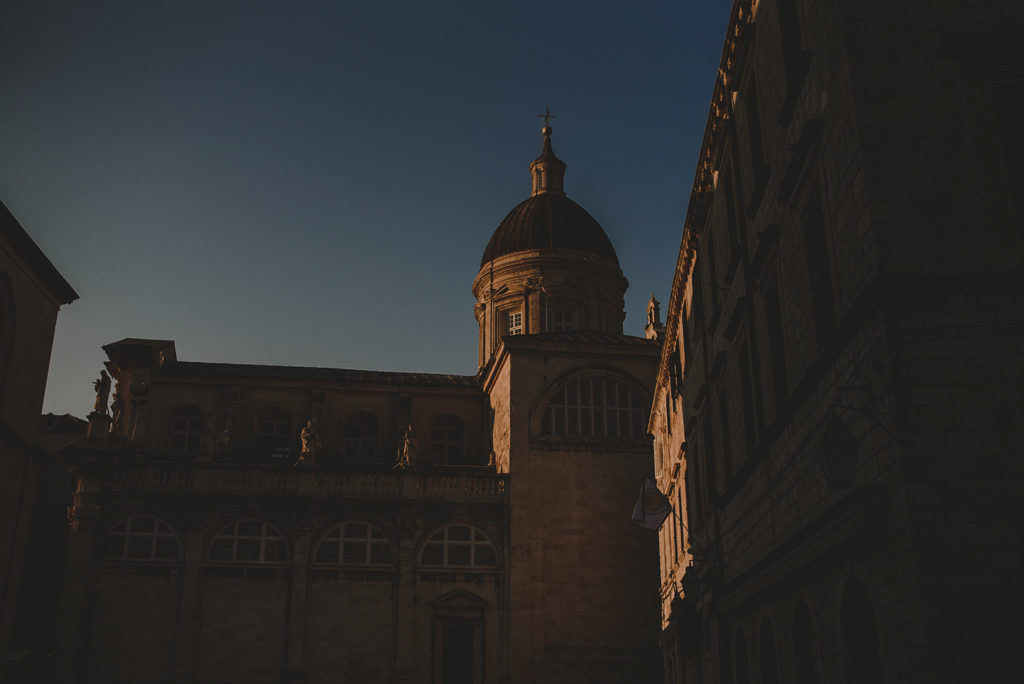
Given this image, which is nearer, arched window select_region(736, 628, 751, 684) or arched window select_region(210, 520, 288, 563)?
arched window select_region(736, 628, 751, 684)

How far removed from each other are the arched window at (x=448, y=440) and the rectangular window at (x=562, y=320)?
752cm

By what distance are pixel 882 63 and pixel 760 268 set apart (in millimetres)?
5814

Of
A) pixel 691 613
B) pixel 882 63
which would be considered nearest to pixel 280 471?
pixel 691 613

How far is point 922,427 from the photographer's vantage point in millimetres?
10766

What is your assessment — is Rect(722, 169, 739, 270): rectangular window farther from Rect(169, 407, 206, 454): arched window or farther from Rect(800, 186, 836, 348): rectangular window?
Rect(169, 407, 206, 454): arched window

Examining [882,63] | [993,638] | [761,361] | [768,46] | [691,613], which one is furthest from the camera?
[691,613]

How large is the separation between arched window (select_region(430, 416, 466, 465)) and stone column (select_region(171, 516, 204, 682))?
12678mm

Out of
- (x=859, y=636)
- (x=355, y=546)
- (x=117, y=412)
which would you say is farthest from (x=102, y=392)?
(x=859, y=636)

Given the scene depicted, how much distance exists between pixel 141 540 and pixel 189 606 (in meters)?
3.23

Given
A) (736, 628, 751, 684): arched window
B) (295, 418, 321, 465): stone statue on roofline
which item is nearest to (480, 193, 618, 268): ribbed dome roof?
(295, 418, 321, 465): stone statue on roofline

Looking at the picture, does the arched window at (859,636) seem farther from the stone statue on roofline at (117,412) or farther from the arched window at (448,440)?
the arched window at (448,440)

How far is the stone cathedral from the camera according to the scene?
38375 millimetres

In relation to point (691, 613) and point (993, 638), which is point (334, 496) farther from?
point (993, 638)

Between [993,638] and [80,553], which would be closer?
[993,638]
